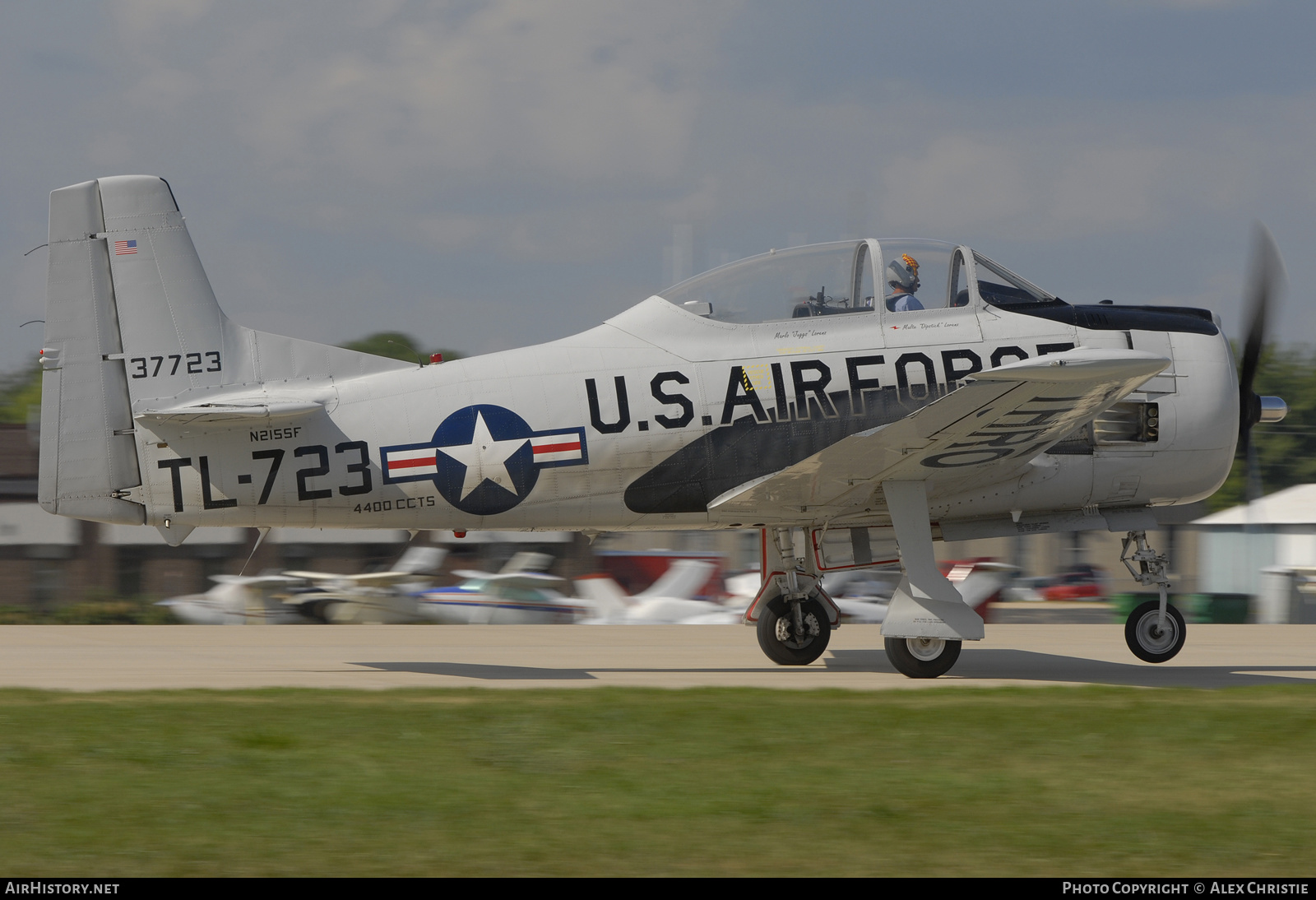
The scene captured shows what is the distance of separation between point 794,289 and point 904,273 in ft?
3.21

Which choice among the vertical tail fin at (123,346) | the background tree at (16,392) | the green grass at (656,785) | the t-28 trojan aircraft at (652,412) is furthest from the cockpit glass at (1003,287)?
the background tree at (16,392)

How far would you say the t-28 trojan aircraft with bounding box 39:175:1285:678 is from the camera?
33.0 feet

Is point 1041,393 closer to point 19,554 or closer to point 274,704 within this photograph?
point 274,704

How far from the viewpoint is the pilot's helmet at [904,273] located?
10.6 meters

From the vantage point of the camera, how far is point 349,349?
10.5m

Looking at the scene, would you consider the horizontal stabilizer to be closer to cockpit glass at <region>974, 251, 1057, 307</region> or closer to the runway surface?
the runway surface

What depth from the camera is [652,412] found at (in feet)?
34.1

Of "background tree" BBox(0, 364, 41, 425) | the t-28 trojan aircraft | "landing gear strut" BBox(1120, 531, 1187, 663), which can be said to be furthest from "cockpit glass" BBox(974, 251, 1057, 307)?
"background tree" BBox(0, 364, 41, 425)

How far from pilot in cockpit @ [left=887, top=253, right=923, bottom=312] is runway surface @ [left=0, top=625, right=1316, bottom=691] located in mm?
3268

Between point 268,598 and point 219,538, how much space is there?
10.2 meters

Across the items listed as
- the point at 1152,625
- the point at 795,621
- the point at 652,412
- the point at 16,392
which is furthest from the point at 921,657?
the point at 16,392

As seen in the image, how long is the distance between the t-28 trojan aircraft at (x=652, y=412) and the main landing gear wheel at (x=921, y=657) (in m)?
0.02

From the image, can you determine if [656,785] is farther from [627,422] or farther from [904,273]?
[904,273]

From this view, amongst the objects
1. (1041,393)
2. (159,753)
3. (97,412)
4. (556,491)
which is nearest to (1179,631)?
(1041,393)
